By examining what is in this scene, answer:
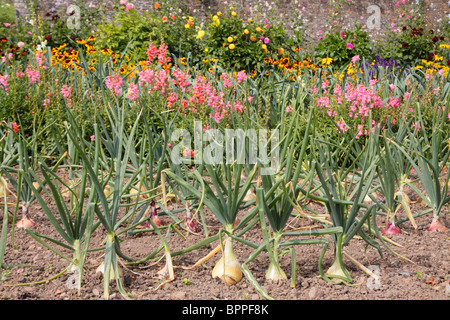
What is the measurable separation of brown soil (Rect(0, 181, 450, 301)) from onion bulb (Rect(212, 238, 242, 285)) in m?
0.02

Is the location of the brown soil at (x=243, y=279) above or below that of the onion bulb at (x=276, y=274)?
below

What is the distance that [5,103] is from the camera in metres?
3.89

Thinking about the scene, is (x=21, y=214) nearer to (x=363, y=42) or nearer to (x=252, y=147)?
(x=252, y=147)

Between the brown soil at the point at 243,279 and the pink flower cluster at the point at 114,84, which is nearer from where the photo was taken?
the brown soil at the point at 243,279

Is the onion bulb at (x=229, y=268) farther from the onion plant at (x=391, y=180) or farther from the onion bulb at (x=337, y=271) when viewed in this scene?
the onion plant at (x=391, y=180)

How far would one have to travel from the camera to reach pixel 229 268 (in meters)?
1.85

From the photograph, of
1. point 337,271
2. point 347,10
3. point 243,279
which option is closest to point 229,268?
point 243,279

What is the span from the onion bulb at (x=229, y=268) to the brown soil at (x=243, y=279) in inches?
1.0

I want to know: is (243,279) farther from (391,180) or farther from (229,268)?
Answer: (391,180)

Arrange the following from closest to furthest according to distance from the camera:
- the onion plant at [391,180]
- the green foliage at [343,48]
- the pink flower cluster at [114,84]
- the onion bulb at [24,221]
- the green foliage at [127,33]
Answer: the onion plant at [391,180] → the onion bulb at [24,221] → the pink flower cluster at [114,84] → the green foliage at [127,33] → the green foliage at [343,48]

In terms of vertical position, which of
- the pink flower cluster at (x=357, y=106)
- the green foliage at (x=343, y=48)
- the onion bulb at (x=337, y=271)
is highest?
the green foliage at (x=343, y=48)

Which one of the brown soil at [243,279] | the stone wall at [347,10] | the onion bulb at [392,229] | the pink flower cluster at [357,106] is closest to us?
the brown soil at [243,279]

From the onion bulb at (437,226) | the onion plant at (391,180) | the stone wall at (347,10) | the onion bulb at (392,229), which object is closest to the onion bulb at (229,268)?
the onion plant at (391,180)

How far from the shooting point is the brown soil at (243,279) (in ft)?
5.74
